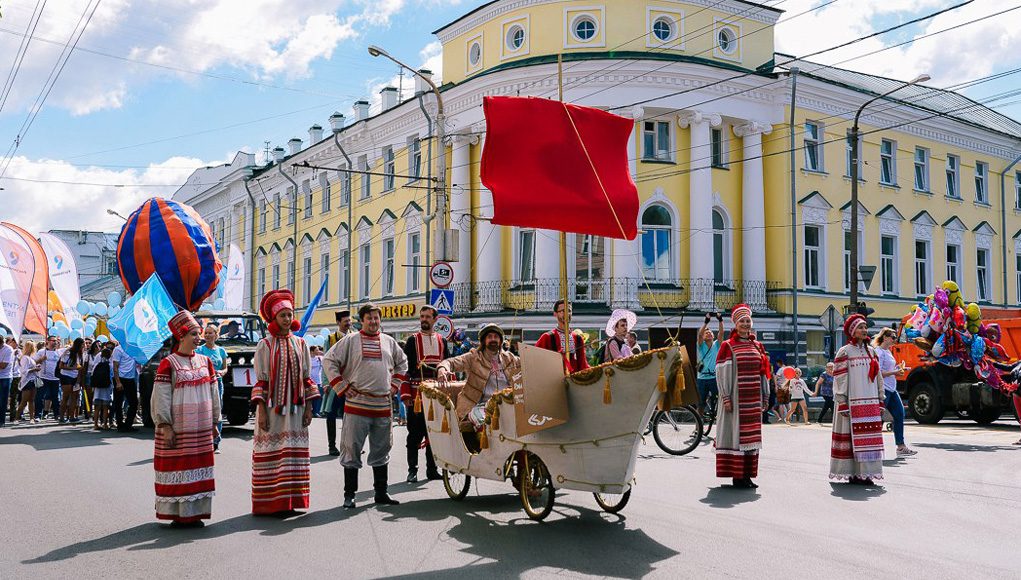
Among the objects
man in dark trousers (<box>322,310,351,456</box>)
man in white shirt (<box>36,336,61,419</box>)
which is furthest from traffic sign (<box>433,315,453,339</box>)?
man in white shirt (<box>36,336,61,419</box>)

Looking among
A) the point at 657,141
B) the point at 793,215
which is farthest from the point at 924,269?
the point at 657,141

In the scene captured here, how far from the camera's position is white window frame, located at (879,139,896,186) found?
3222 cm

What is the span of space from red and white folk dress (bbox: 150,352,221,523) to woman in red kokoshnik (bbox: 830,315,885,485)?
20.7 feet

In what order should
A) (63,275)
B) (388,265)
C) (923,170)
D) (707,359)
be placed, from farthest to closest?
(388,265) < (923,170) < (63,275) < (707,359)

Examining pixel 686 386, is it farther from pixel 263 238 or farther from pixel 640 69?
pixel 263 238

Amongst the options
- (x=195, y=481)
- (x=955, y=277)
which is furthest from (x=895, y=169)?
(x=195, y=481)

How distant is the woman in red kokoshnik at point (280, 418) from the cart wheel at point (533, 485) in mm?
1945

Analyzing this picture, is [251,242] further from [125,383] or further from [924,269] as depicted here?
[125,383]

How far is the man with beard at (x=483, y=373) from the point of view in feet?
28.7

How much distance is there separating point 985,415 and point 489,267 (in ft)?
48.3

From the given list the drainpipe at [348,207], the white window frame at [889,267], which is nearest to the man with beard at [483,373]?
the white window frame at [889,267]

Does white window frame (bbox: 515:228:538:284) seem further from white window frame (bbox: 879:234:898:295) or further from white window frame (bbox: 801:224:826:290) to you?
white window frame (bbox: 879:234:898:295)

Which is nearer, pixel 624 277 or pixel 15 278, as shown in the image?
pixel 15 278

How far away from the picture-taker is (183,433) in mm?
7887
